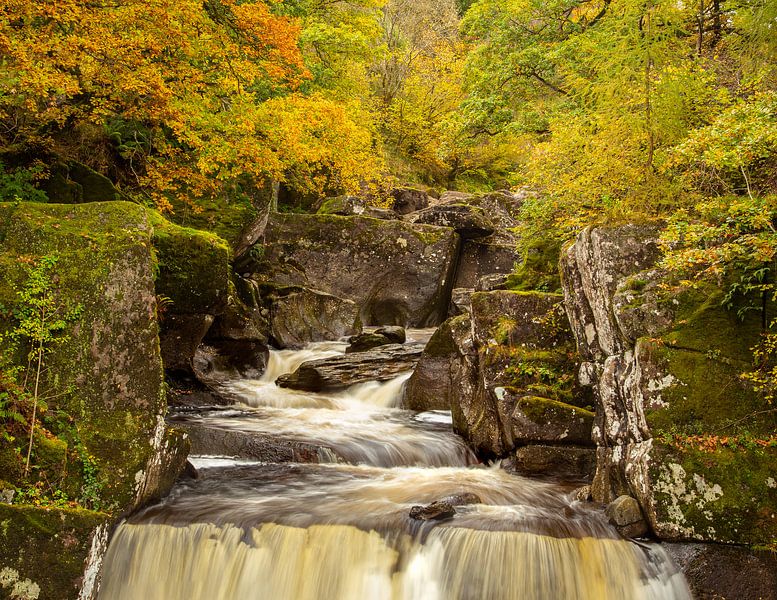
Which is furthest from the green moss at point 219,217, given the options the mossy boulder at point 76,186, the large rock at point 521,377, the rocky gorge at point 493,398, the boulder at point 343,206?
the large rock at point 521,377

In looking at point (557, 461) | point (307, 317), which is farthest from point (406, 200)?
point (557, 461)

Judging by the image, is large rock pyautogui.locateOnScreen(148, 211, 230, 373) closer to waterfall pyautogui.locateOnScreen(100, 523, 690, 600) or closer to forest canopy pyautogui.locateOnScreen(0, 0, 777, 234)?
forest canopy pyautogui.locateOnScreen(0, 0, 777, 234)

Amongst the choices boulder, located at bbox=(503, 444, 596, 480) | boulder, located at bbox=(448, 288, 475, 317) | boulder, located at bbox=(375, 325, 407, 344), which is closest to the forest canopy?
boulder, located at bbox=(503, 444, 596, 480)

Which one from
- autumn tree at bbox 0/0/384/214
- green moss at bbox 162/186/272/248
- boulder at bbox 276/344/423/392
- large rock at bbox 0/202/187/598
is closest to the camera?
large rock at bbox 0/202/187/598

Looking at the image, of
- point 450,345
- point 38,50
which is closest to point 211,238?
point 38,50

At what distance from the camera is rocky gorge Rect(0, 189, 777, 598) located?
501 cm

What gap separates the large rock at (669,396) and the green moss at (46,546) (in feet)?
16.7

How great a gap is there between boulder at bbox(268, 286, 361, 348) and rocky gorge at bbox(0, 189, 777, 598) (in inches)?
142

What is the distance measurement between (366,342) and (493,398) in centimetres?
558

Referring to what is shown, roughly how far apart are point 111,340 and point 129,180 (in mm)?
7619

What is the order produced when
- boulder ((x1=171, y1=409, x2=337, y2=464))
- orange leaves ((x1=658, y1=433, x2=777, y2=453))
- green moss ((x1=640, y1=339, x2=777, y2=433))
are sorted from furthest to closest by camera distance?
boulder ((x1=171, y1=409, x2=337, y2=464))
green moss ((x1=640, y1=339, x2=777, y2=433))
orange leaves ((x1=658, y1=433, x2=777, y2=453))

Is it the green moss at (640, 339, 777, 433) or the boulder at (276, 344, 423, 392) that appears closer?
the green moss at (640, 339, 777, 433)

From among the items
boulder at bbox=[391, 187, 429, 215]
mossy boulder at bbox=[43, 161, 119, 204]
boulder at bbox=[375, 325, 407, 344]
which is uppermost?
boulder at bbox=[391, 187, 429, 215]

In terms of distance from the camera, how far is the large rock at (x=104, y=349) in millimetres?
5609
